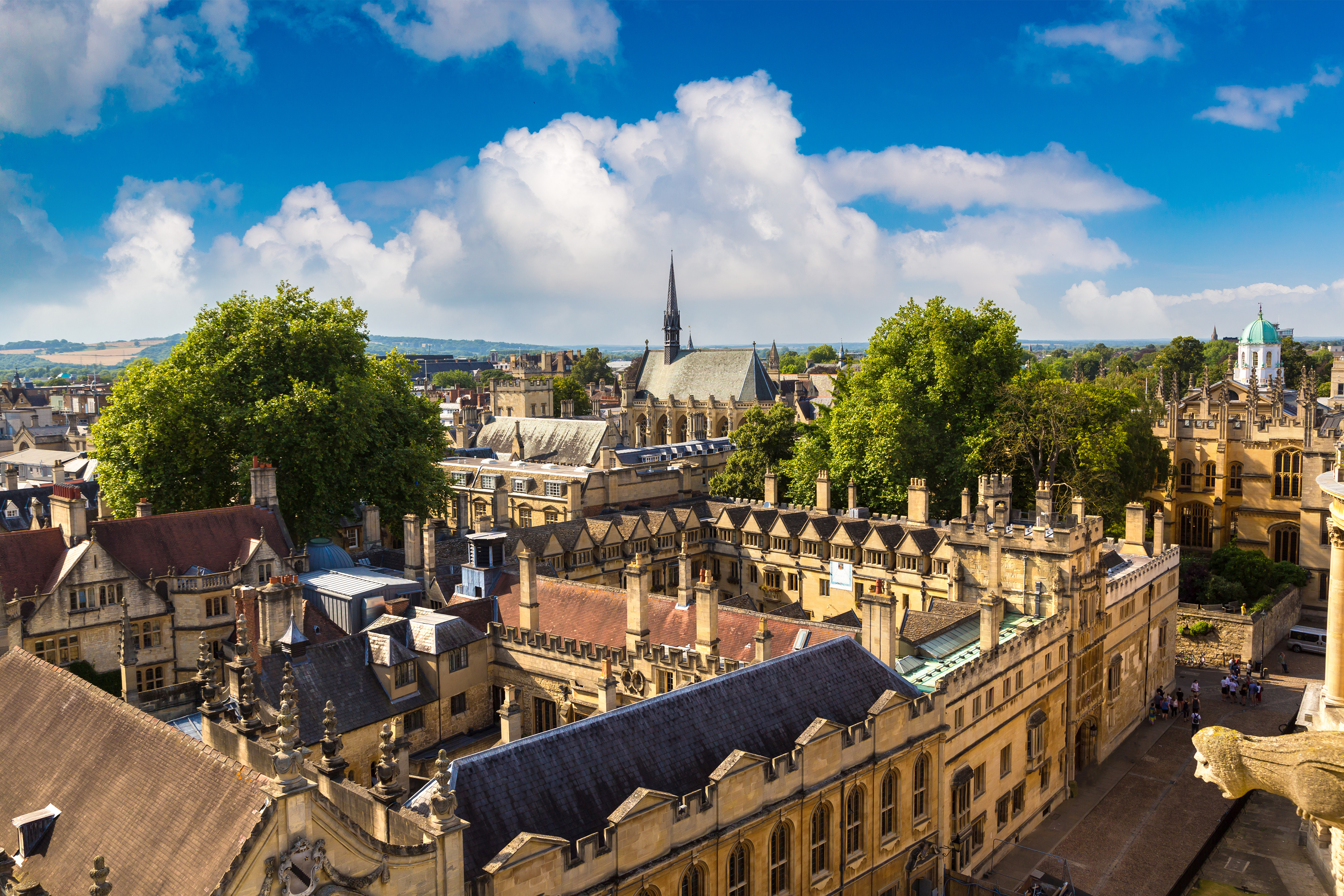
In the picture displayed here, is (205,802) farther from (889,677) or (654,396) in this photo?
(654,396)

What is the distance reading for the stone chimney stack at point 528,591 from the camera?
28625 mm

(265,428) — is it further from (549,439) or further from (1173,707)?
(1173,707)

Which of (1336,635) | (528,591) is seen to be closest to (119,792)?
(528,591)

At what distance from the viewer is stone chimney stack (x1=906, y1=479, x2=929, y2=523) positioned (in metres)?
41.3

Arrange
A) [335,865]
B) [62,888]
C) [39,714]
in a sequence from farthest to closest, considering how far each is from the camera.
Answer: [39,714], [62,888], [335,865]

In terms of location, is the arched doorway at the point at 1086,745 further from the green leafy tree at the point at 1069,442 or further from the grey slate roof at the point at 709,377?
the grey slate roof at the point at 709,377

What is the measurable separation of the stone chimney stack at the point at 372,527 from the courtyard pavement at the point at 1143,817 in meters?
25.7

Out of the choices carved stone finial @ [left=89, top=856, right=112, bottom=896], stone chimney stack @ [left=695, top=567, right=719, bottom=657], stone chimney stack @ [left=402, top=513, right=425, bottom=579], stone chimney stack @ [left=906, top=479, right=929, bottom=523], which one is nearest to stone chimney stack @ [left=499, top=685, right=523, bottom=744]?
stone chimney stack @ [left=695, top=567, right=719, bottom=657]

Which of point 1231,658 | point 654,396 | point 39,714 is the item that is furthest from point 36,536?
point 654,396

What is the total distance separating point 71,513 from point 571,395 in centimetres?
8041

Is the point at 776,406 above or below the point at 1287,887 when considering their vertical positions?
above

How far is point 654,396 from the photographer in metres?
94.4

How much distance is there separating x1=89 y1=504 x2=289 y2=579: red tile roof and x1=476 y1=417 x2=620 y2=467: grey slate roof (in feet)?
82.2

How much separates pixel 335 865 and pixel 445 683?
1482cm
